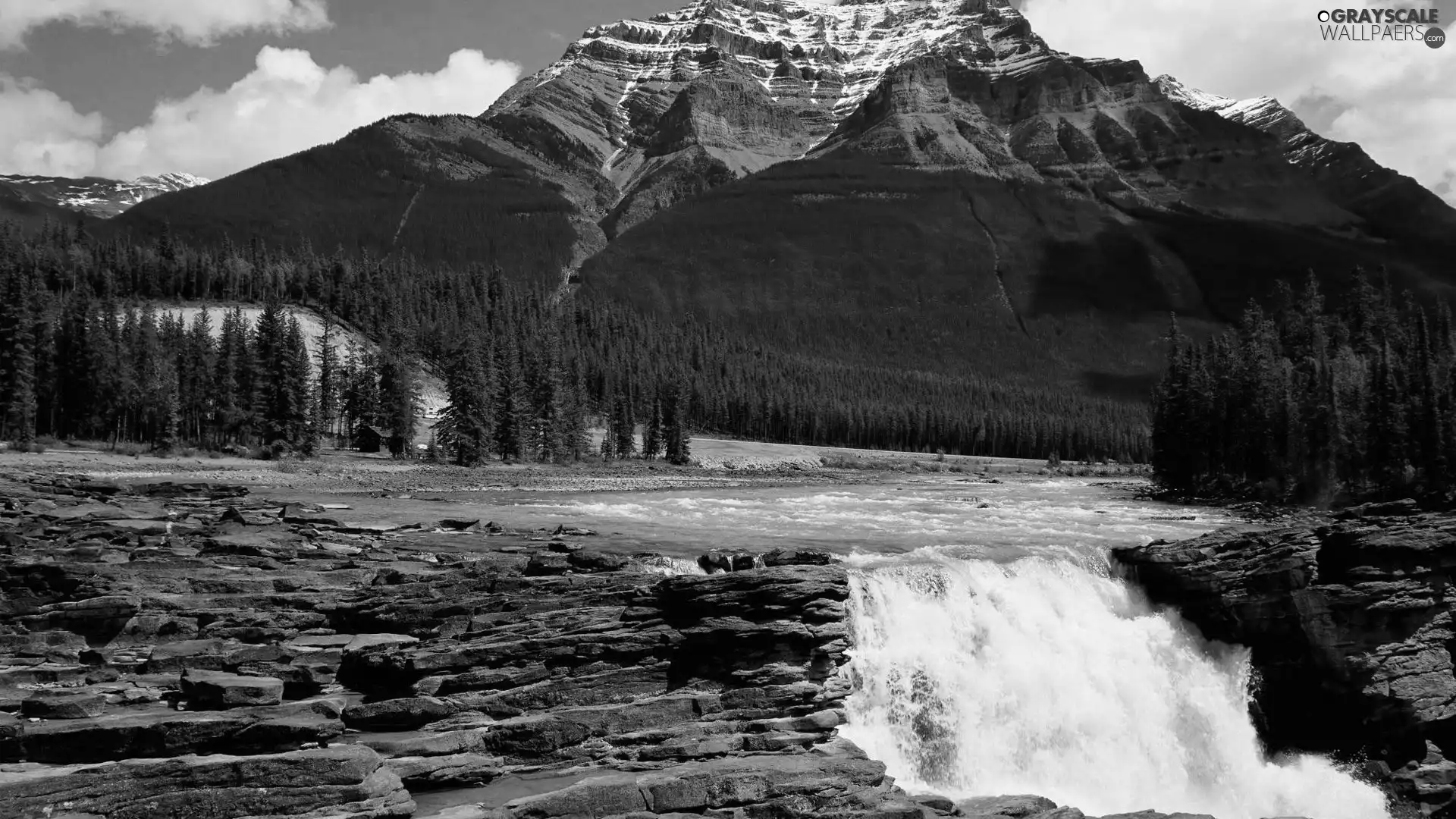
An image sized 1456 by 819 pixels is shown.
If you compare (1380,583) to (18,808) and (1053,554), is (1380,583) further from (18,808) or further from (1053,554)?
(18,808)

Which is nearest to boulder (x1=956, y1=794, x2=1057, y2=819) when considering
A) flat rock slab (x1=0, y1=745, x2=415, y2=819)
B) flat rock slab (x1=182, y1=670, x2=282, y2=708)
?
flat rock slab (x1=0, y1=745, x2=415, y2=819)

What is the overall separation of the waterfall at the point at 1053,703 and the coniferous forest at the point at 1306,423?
47.9 meters

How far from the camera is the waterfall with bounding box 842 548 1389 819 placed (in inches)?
1076

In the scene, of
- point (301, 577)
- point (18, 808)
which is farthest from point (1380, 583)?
point (18, 808)

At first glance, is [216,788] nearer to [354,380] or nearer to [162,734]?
[162,734]

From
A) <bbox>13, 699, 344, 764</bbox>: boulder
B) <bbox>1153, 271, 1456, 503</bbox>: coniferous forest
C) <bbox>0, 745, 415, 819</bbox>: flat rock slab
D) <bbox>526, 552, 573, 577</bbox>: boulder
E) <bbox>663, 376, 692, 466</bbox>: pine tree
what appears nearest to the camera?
<bbox>0, 745, 415, 819</bbox>: flat rock slab

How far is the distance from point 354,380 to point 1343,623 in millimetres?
114114

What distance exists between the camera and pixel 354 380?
392ft

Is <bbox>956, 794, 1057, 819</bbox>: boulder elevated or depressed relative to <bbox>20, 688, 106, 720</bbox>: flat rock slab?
depressed

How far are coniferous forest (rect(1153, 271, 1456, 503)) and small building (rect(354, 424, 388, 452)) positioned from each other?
89.0 m

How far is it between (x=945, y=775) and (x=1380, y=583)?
1818 centimetres

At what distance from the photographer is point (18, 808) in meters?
13.7

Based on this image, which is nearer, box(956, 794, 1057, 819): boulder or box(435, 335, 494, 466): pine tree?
box(956, 794, 1057, 819): boulder

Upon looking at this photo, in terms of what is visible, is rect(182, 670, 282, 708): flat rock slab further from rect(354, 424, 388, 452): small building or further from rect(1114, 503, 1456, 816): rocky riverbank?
rect(354, 424, 388, 452): small building
